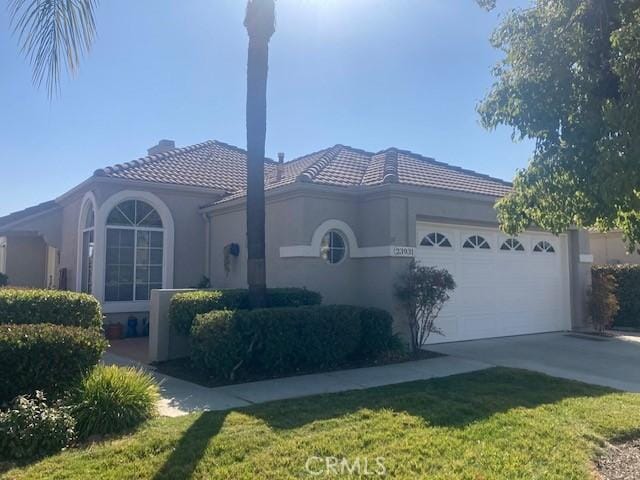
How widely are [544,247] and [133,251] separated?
474 inches

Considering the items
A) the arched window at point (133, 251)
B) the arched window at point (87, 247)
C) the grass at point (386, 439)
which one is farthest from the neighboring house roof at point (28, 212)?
the grass at point (386, 439)

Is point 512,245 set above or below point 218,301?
above

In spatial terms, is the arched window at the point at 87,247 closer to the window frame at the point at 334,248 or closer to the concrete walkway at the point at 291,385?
the concrete walkway at the point at 291,385

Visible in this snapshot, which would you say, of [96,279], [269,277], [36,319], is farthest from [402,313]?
[96,279]

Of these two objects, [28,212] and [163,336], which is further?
[28,212]

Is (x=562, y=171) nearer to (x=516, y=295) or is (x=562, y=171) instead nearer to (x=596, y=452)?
(x=596, y=452)

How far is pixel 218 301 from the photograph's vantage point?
10.4m

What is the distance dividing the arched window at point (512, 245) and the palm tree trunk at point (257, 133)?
7.42 metres

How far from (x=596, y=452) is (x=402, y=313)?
6.26m

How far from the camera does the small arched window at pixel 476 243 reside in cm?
1373

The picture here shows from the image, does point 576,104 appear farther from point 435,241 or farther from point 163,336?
point 163,336

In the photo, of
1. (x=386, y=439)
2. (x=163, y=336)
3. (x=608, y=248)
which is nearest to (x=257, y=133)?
(x=163, y=336)

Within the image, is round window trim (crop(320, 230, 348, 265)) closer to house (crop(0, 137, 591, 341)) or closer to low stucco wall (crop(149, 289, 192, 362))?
house (crop(0, 137, 591, 341))

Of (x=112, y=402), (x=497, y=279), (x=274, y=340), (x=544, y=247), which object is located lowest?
(x=112, y=402)
